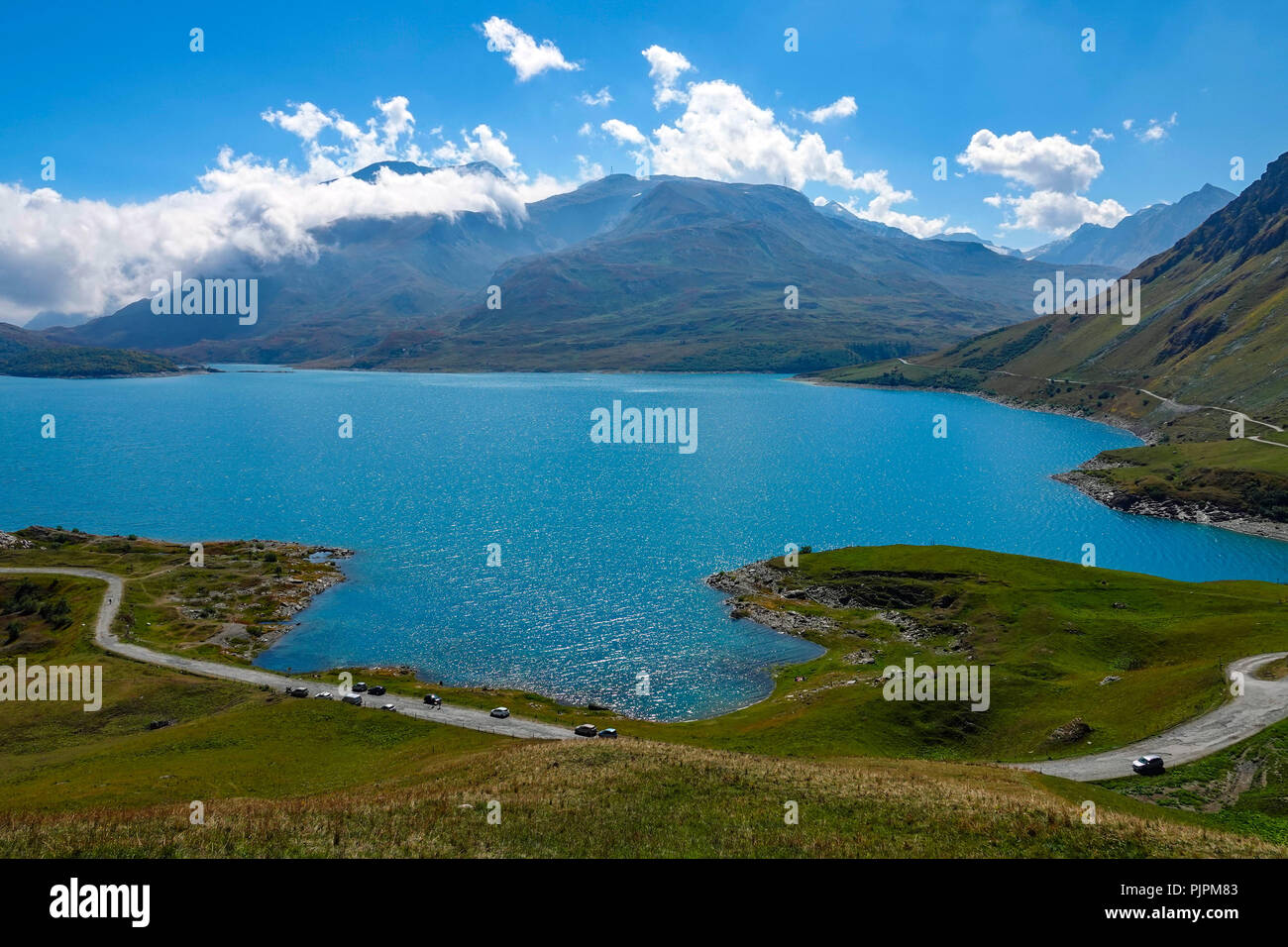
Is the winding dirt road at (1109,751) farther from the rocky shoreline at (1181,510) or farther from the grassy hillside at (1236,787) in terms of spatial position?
the rocky shoreline at (1181,510)

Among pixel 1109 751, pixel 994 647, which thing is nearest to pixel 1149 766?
pixel 1109 751

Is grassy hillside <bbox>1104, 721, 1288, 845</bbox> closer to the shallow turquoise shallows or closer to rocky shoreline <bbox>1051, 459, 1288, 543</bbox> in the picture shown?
the shallow turquoise shallows

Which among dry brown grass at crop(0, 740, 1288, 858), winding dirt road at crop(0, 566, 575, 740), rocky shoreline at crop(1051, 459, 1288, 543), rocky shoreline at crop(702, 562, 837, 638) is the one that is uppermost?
rocky shoreline at crop(1051, 459, 1288, 543)

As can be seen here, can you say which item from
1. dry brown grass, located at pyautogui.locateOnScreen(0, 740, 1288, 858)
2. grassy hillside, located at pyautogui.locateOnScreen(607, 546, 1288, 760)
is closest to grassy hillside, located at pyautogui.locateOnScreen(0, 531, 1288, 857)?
dry brown grass, located at pyautogui.locateOnScreen(0, 740, 1288, 858)

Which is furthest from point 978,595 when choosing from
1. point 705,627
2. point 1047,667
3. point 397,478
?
point 397,478

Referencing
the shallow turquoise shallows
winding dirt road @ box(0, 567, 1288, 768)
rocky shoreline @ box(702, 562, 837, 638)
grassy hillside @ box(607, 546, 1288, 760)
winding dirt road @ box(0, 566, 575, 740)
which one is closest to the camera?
winding dirt road @ box(0, 567, 1288, 768)

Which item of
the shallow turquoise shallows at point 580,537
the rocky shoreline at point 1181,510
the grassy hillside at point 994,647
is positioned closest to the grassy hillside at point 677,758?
the grassy hillside at point 994,647

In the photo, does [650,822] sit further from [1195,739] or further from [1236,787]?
[1195,739]
